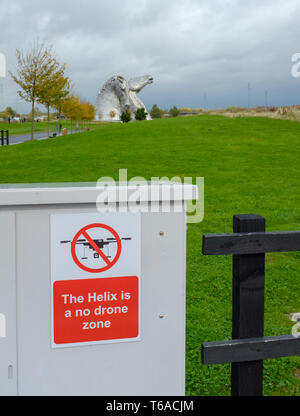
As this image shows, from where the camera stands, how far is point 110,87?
9650 cm

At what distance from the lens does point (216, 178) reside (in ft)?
46.7

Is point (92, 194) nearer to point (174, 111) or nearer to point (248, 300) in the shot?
point (248, 300)

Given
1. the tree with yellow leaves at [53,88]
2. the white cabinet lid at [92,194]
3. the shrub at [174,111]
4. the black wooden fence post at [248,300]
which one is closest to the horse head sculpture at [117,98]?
the shrub at [174,111]

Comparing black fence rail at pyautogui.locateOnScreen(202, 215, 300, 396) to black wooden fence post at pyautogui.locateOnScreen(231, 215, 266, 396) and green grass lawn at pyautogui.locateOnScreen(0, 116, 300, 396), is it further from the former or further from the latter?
green grass lawn at pyautogui.locateOnScreen(0, 116, 300, 396)

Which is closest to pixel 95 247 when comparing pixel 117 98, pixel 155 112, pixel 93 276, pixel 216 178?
pixel 93 276

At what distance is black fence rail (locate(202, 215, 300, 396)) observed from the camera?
9.04 feet

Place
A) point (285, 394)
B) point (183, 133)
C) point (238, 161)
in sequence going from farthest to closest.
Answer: point (183, 133)
point (238, 161)
point (285, 394)

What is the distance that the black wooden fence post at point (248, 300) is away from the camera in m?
2.79

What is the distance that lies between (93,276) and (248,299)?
3.11 feet

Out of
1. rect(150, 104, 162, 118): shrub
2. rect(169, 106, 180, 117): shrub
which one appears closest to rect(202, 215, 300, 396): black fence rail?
rect(169, 106, 180, 117): shrub

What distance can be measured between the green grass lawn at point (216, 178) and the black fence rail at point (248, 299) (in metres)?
1.03

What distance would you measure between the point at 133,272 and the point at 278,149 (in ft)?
59.6
